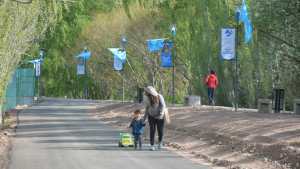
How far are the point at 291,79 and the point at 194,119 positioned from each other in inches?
238

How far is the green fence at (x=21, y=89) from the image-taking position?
161 feet

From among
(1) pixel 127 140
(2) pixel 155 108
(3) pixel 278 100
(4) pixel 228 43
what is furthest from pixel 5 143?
(4) pixel 228 43

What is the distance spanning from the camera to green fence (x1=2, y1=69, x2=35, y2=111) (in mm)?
49109

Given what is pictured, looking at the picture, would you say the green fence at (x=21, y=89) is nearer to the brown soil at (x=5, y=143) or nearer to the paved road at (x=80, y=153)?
the brown soil at (x=5, y=143)

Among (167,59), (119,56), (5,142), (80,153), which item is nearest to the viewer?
(80,153)

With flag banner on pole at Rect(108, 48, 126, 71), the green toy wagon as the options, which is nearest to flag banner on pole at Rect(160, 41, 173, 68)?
flag banner on pole at Rect(108, 48, 126, 71)

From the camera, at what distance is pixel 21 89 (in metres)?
56.3

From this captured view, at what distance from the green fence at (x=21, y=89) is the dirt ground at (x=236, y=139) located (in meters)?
18.3

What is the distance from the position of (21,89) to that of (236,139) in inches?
1430

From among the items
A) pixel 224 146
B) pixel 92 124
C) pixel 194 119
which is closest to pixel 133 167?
pixel 224 146

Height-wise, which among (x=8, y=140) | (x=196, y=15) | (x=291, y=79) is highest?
(x=196, y=15)

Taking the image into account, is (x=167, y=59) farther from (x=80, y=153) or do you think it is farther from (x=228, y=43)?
(x=80, y=153)

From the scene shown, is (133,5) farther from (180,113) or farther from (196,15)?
(180,113)

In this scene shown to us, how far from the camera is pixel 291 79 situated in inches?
1345
